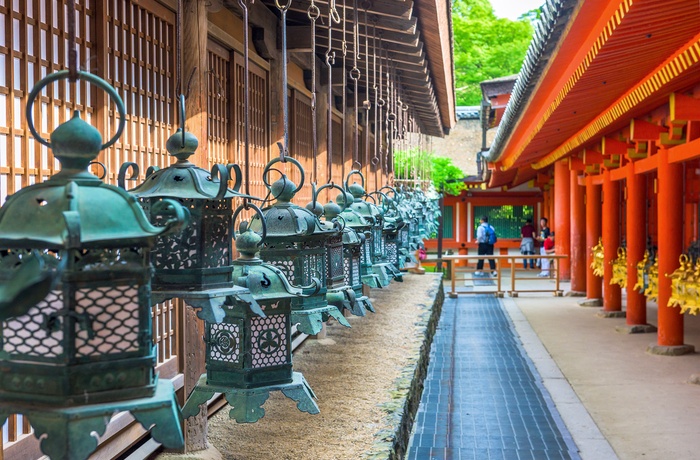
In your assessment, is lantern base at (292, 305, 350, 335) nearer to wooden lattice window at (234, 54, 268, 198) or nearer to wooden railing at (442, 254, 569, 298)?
wooden lattice window at (234, 54, 268, 198)

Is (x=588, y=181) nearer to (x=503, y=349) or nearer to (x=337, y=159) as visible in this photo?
(x=503, y=349)

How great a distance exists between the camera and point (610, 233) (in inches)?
630

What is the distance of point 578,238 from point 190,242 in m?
18.0

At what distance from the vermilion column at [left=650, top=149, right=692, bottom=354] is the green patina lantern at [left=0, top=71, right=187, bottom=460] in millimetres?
10446

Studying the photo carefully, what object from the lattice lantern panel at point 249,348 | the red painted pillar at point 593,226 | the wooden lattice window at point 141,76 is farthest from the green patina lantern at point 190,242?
the red painted pillar at point 593,226

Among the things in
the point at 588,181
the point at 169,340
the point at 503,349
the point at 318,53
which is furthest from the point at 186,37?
the point at 588,181

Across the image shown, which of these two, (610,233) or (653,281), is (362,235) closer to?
(653,281)

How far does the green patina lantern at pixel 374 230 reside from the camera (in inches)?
217

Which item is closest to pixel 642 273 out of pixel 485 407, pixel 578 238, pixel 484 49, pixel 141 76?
pixel 485 407

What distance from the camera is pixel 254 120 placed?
23.4 ft

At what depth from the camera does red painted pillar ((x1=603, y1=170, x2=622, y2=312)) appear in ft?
52.6

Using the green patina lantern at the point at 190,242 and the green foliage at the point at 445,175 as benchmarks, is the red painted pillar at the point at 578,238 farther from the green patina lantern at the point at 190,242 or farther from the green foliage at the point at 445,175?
the green patina lantern at the point at 190,242

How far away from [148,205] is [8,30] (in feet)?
3.60

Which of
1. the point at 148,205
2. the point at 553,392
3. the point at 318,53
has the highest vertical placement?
the point at 318,53
